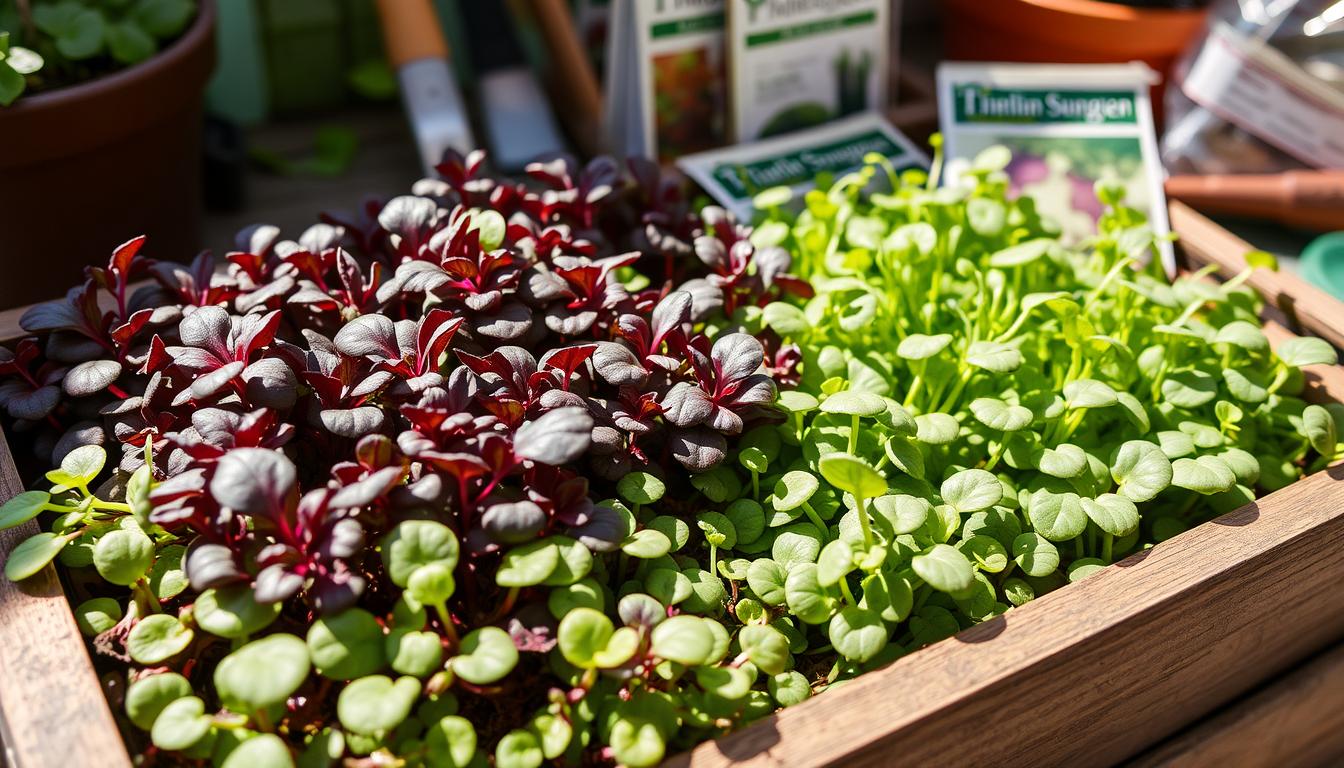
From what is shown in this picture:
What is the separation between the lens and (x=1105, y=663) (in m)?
0.80

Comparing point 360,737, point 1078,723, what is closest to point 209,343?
point 360,737

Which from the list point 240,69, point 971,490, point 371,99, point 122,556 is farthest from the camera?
point 371,99

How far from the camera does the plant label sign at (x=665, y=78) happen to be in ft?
4.53

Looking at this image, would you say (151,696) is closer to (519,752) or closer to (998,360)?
(519,752)

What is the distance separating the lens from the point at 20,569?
2.44ft

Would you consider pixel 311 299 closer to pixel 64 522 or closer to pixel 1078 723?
pixel 64 522

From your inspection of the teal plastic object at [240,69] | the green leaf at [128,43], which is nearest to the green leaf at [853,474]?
the green leaf at [128,43]

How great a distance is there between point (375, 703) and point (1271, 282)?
42.5 inches

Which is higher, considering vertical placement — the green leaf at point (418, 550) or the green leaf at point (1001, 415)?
the green leaf at point (418, 550)

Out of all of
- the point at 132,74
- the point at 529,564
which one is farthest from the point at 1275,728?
the point at 132,74

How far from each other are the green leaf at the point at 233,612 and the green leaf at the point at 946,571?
1.53 ft

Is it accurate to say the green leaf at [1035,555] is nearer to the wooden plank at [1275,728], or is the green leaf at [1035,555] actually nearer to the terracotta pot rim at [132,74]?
the wooden plank at [1275,728]

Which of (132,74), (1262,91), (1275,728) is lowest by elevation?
(1275,728)

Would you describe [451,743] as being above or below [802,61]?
below
